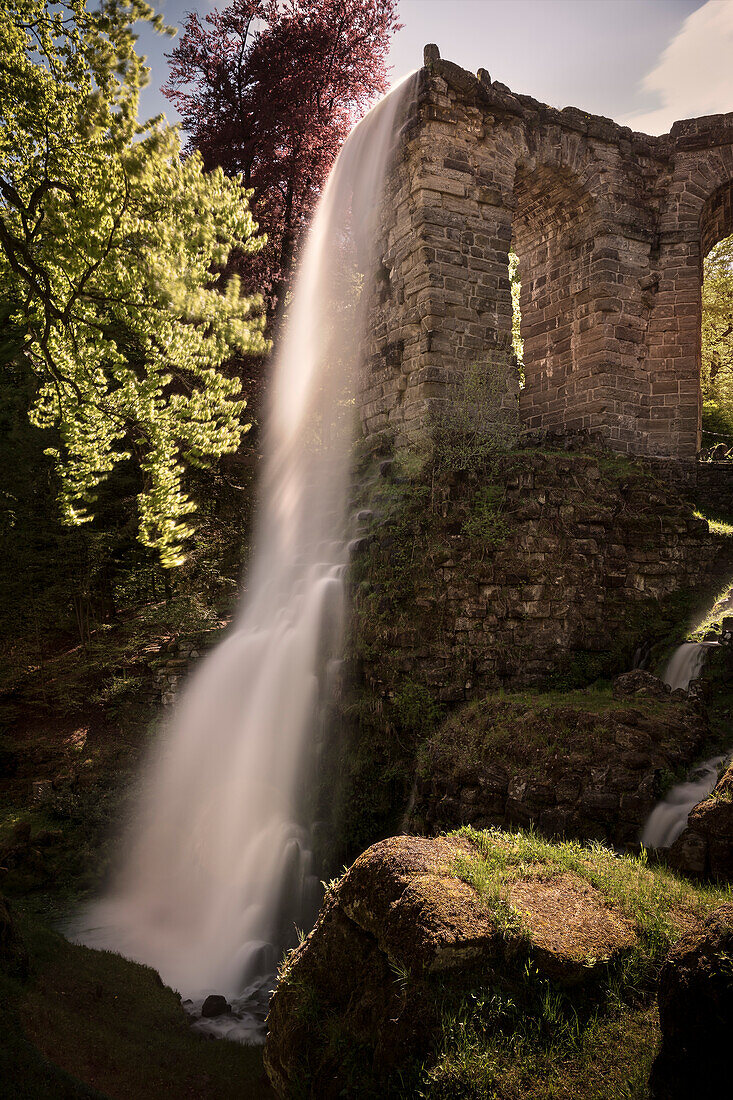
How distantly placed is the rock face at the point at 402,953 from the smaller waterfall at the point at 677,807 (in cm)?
154

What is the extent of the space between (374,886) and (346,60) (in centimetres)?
1517

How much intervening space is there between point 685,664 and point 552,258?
8.37 meters

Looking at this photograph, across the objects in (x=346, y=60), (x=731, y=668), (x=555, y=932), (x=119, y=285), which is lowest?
(x=555, y=932)

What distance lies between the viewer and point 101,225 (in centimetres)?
564

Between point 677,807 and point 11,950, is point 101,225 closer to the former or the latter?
point 11,950

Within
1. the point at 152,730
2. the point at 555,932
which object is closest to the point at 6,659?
the point at 152,730

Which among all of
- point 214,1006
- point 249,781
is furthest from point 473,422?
point 214,1006

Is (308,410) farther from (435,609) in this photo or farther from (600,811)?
(600,811)

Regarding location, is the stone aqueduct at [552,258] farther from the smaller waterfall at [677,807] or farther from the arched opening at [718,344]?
the arched opening at [718,344]

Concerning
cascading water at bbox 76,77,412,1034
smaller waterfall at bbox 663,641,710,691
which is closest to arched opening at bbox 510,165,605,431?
cascading water at bbox 76,77,412,1034

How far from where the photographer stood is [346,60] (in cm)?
1350

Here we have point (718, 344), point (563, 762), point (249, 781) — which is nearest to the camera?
point (563, 762)

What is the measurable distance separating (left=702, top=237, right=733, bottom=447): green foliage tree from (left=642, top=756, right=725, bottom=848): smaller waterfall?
51.2ft

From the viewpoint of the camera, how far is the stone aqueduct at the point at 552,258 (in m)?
10.0
